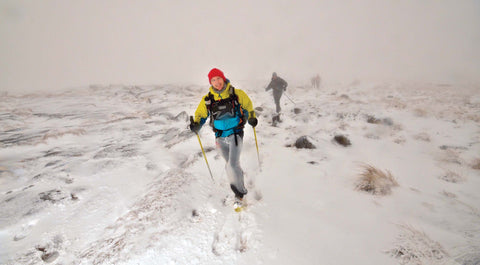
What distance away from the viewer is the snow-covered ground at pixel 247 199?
8.88 ft

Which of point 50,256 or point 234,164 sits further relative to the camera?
point 234,164

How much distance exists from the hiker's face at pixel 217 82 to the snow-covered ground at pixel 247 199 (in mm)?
2287

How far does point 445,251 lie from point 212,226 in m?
3.15

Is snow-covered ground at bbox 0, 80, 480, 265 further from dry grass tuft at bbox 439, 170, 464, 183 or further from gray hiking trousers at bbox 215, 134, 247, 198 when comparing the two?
gray hiking trousers at bbox 215, 134, 247, 198

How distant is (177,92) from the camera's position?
21.1 meters

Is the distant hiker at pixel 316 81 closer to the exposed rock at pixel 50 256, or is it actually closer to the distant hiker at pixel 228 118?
the distant hiker at pixel 228 118

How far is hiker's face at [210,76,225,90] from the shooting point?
3673 mm

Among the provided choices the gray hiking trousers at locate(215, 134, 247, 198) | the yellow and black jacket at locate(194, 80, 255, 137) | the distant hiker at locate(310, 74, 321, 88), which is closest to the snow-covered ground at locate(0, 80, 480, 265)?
the gray hiking trousers at locate(215, 134, 247, 198)

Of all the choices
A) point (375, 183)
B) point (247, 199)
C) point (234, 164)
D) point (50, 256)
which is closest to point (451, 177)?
point (375, 183)

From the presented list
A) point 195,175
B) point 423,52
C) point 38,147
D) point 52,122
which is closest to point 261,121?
point 195,175

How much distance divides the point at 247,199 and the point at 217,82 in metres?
2.41

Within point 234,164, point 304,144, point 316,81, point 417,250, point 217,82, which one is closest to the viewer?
point 417,250

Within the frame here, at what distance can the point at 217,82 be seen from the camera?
369 centimetres

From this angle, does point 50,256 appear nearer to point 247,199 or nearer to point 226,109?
point 247,199
